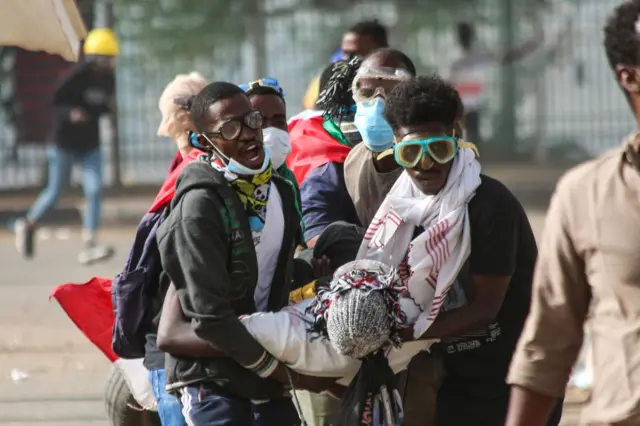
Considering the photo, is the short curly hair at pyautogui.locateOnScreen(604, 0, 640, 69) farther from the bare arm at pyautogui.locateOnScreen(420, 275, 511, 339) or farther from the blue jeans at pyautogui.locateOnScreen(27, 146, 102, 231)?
the blue jeans at pyautogui.locateOnScreen(27, 146, 102, 231)

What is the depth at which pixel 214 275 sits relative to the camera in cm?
364

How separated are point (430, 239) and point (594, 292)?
1196 millimetres

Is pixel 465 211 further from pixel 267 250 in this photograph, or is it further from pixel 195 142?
pixel 195 142

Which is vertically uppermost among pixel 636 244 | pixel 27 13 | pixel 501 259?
pixel 27 13

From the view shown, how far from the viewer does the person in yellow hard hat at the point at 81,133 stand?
13.0 m

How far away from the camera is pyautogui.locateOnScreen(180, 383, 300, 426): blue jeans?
3.77 metres

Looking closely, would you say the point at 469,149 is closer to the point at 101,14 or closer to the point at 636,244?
the point at 636,244

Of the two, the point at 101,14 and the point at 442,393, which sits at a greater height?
the point at 101,14

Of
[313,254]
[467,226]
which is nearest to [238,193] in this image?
[313,254]

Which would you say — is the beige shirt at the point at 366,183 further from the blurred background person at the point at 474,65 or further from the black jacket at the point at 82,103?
the blurred background person at the point at 474,65

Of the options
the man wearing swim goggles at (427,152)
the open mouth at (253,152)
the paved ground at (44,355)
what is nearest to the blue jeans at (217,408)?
the open mouth at (253,152)

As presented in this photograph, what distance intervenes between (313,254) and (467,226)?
53 centimetres

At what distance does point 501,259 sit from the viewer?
383cm

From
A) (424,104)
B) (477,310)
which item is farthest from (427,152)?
(477,310)
